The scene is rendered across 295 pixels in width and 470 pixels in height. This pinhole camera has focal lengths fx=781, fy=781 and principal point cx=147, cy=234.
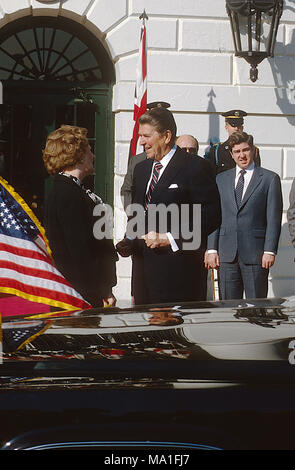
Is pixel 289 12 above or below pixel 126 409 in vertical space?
above

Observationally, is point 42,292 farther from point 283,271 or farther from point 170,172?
point 283,271

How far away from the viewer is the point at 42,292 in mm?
4121

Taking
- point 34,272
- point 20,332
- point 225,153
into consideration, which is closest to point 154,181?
point 34,272

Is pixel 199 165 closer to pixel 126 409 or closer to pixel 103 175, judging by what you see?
pixel 126 409

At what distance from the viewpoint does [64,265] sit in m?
4.61

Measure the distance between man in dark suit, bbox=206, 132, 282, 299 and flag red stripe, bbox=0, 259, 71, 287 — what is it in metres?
2.58

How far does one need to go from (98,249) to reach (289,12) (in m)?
5.64

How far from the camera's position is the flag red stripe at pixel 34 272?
401 cm

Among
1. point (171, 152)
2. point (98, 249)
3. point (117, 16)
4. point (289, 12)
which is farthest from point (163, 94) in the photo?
point (98, 249)

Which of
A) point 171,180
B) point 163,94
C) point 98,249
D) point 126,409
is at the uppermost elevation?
point 163,94

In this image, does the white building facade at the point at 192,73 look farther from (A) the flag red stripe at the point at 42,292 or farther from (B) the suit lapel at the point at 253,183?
(A) the flag red stripe at the point at 42,292

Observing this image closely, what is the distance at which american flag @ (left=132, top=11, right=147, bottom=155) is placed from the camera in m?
8.00

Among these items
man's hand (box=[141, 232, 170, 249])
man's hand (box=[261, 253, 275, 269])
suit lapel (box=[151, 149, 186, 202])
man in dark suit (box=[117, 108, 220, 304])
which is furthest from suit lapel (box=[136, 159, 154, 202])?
man's hand (box=[261, 253, 275, 269])

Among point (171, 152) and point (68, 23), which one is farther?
point (68, 23)
